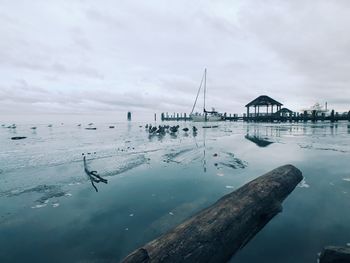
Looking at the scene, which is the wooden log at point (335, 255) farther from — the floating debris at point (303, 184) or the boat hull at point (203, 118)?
the boat hull at point (203, 118)

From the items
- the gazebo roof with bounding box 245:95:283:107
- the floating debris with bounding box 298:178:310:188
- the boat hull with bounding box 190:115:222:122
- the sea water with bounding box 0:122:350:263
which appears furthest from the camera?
the boat hull with bounding box 190:115:222:122

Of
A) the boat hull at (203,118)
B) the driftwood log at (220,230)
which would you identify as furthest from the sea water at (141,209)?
the boat hull at (203,118)

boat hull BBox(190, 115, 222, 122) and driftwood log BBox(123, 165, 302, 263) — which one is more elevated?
boat hull BBox(190, 115, 222, 122)

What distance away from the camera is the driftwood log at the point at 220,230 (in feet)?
9.89

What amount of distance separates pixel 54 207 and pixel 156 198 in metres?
2.61

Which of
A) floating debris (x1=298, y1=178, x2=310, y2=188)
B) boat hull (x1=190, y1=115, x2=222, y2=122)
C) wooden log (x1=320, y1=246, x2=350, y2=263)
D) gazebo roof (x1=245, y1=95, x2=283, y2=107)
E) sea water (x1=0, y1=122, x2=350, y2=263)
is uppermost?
gazebo roof (x1=245, y1=95, x2=283, y2=107)

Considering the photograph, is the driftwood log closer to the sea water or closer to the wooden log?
the sea water

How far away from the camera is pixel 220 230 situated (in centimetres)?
366

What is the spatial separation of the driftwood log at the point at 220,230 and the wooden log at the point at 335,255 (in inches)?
46.6

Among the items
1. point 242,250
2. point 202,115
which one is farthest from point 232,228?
point 202,115

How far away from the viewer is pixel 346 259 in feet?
9.93

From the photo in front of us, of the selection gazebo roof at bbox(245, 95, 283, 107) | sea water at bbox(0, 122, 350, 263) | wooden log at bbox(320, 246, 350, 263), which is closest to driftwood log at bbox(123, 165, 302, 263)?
sea water at bbox(0, 122, 350, 263)

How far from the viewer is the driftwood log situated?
9.89 feet

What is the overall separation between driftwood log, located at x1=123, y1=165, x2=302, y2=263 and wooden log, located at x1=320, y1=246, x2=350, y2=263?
1.18 metres
